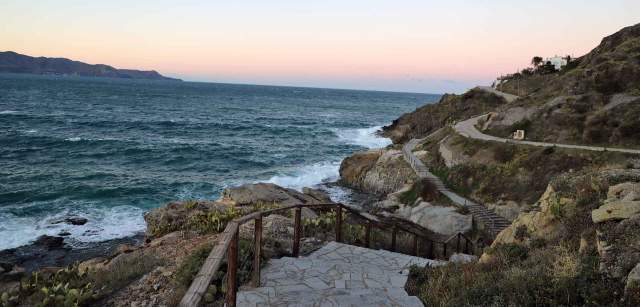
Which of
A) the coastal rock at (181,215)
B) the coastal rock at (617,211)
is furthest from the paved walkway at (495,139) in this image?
the coastal rock at (181,215)

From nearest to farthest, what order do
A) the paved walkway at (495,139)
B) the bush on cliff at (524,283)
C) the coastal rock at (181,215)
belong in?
the bush on cliff at (524,283) → the coastal rock at (181,215) → the paved walkway at (495,139)

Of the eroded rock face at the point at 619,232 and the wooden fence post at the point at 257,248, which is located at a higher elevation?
the eroded rock face at the point at 619,232

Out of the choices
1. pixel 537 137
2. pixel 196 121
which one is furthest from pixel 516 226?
pixel 196 121

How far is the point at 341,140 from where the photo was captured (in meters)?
72.6

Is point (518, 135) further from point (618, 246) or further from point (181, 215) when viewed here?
point (618, 246)

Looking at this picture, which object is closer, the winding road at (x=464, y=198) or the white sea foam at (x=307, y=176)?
the winding road at (x=464, y=198)

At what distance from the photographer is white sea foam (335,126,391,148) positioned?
70.1 m

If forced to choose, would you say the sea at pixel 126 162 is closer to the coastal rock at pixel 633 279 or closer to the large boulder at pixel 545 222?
the large boulder at pixel 545 222

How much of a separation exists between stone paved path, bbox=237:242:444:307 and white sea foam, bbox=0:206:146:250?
18668 millimetres

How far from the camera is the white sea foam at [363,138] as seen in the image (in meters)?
70.1

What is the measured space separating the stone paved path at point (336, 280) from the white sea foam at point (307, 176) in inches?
1187

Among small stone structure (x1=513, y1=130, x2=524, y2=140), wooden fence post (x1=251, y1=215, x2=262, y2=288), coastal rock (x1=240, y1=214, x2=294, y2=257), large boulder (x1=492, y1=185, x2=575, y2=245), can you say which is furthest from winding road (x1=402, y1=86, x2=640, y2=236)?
wooden fence post (x1=251, y1=215, x2=262, y2=288)

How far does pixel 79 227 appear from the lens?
993 inches

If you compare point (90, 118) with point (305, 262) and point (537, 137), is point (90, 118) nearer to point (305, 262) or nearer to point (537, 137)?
point (537, 137)
